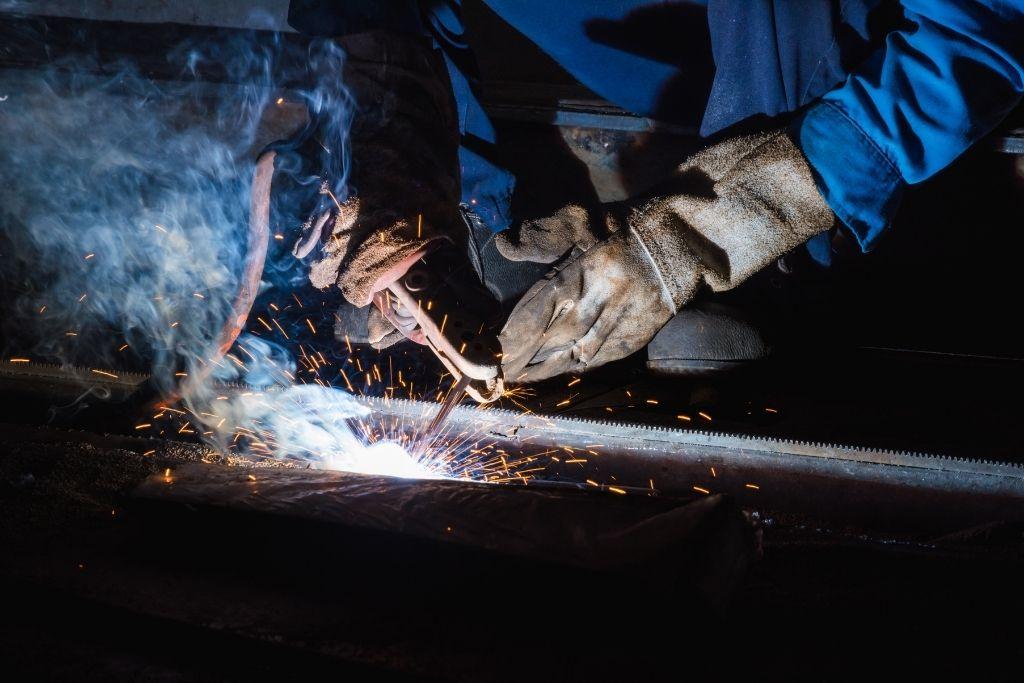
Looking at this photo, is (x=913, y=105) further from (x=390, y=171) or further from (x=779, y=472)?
(x=390, y=171)

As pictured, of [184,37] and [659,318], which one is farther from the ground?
[184,37]

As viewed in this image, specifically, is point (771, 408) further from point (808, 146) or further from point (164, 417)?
point (164, 417)

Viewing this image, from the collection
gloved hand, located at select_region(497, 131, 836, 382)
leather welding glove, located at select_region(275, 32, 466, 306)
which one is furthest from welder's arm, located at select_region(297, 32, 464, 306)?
gloved hand, located at select_region(497, 131, 836, 382)

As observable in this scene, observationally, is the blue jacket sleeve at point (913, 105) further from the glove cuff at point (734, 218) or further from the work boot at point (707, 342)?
the work boot at point (707, 342)

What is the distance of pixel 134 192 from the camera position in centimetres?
301

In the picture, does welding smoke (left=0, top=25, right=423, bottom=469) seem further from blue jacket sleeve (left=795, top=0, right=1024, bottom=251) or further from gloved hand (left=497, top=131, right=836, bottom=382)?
blue jacket sleeve (left=795, top=0, right=1024, bottom=251)

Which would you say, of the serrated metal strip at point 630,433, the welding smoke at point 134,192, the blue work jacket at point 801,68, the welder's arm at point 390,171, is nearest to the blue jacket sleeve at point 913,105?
the blue work jacket at point 801,68

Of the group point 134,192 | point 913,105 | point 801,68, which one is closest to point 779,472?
point 913,105

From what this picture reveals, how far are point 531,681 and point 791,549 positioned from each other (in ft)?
1.84

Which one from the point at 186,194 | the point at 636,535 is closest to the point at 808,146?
the point at 636,535

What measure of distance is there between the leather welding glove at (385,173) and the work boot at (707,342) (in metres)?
0.67

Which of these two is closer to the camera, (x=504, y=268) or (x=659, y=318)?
(x=659, y=318)

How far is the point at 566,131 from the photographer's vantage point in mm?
2676

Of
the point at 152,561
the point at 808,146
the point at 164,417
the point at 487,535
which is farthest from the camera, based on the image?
the point at 164,417
